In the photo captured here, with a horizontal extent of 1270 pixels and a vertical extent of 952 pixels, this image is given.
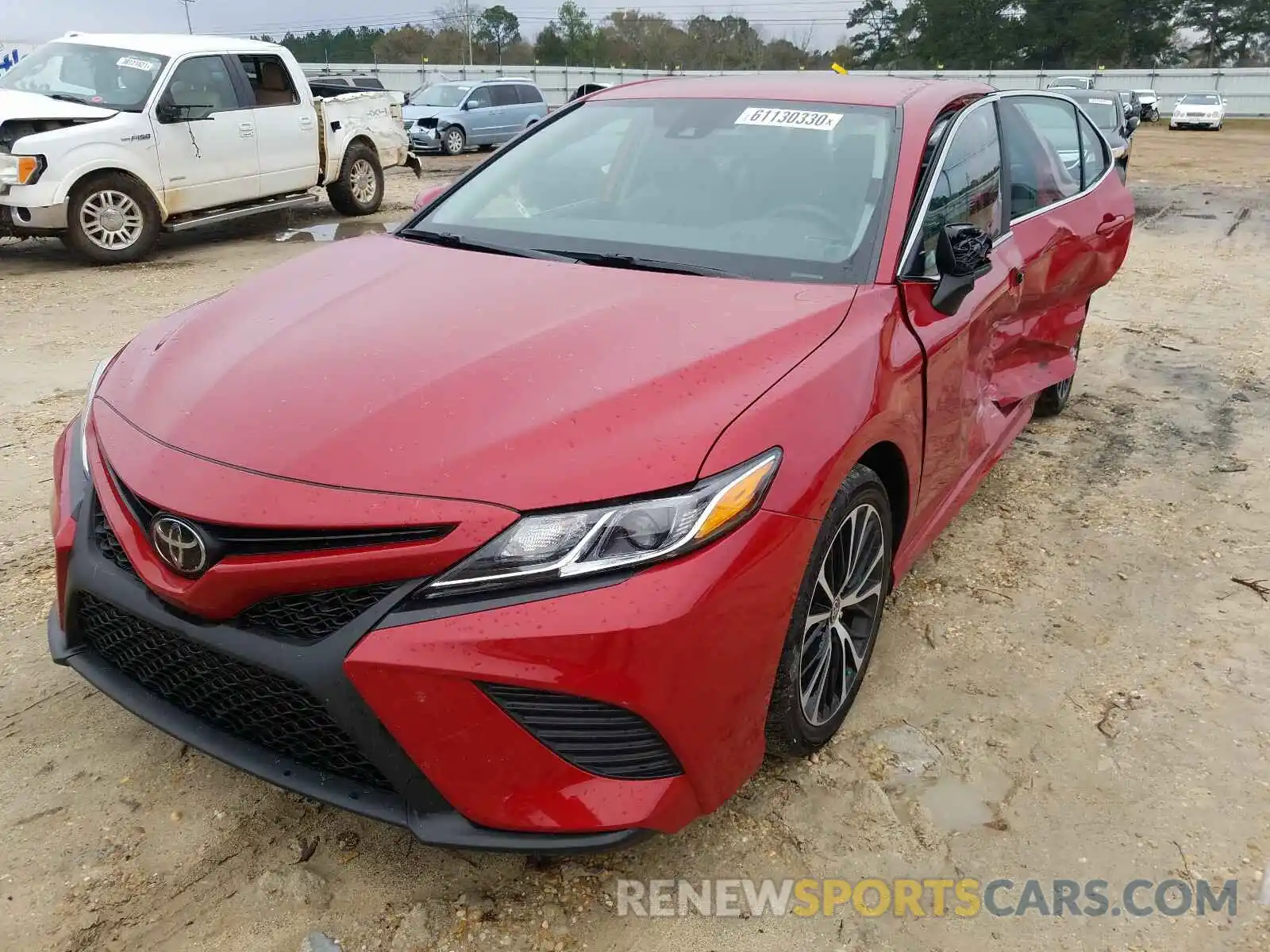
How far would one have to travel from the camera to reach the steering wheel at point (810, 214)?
275 cm

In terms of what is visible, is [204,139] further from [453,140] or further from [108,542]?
[453,140]

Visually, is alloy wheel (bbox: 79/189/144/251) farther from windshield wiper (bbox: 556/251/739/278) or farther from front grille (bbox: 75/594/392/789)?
front grille (bbox: 75/594/392/789)

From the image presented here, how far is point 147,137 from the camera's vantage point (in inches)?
324

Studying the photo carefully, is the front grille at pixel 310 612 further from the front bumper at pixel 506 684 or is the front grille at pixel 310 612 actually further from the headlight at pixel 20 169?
the headlight at pixel 20 169

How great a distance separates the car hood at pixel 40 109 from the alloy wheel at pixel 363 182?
Answer: 306 cm

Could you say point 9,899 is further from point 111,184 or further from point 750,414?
point 111,184

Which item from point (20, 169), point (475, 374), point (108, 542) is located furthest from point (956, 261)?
point (20, 169)

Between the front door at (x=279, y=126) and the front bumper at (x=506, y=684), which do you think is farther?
the front door at (x=279, y=126)

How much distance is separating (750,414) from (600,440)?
328 mm

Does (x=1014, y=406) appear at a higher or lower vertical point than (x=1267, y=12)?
lower

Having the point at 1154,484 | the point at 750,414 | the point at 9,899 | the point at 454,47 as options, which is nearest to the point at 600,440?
the point at 750,414

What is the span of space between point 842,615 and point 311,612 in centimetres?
133

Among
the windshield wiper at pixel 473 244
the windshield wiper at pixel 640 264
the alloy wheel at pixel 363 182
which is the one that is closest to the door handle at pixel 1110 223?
the windshield wiper at pixel 640 264

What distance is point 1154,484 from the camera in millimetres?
4242
